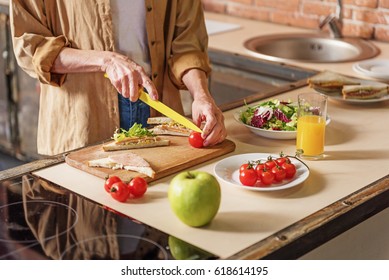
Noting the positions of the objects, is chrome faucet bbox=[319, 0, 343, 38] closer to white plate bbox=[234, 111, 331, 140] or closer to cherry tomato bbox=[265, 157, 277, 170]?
white plate bbox=[234, 111, 331, 140]

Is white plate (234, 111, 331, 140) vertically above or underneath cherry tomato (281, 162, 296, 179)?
underneath

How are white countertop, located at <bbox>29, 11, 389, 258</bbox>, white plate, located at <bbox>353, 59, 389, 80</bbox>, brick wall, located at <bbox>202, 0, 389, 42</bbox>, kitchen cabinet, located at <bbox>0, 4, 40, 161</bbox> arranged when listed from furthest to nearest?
kitchen cabinet, located at <bbox>0, 4, 40, 161</bbox> → brick wall, located at <bbox>202, 0, 389, 42</bbox> → white plate, located at <bbox>353, 59, 389, 80</bbox> → white countertop, located at <bbox>29, 11, 389, 258</bbox>

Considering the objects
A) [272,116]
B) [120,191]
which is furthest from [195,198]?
[272,116]

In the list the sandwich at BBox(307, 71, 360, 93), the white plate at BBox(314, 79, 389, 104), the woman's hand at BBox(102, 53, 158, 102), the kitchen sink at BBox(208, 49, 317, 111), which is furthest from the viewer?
the kitchen sink at BBox(208, 49, 317, 111)

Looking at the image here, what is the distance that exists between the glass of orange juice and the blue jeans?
55cm

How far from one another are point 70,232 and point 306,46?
2.22 m

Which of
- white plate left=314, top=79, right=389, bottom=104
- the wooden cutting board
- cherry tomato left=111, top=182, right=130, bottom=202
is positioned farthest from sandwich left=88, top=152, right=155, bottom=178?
white plate left=314, top=79, right=389, bottom=104

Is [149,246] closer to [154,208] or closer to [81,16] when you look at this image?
[154,208]

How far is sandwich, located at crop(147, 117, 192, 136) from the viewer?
225 cm

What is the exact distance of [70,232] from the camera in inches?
67.5

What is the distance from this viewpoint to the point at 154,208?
1814mm

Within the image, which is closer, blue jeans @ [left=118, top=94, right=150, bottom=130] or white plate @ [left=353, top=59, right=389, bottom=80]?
blue jeans @ [left=118, top=94, right=150, bottom=130]

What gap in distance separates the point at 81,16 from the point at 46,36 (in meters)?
0.12

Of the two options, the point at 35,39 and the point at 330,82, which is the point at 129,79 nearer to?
the point at 35,39
